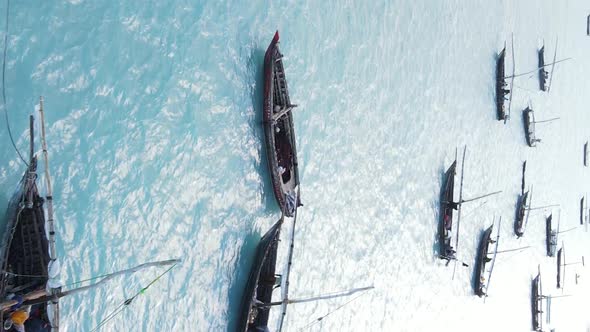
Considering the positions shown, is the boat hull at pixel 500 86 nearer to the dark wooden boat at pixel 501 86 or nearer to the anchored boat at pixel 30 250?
the dark wooden boat at pixel 501 86

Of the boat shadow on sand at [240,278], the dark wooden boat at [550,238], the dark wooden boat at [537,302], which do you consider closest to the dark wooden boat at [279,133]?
the boat shadow on sand at [240,278]

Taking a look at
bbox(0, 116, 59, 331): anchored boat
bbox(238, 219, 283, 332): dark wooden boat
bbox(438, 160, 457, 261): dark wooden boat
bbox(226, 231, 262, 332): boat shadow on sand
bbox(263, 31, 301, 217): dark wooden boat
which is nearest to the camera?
bbox(0, 116, 59, 331): anchored boat

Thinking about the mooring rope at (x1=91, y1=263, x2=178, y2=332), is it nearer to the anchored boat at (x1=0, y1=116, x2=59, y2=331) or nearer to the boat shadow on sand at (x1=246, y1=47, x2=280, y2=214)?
the anchored boat at (x1=0, y1=116, x2=59, y2=331)

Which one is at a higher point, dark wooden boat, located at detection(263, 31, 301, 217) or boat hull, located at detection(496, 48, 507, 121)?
boat hull, located at detection(496, 48, 507, 121)

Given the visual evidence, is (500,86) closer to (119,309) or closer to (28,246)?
(119,309)

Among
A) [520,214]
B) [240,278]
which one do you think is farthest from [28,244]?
[520,214]

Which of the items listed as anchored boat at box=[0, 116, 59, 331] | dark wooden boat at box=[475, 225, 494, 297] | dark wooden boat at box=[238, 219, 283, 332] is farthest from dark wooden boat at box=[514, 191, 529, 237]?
anchored boat at box=[0, 116, 59, 331]

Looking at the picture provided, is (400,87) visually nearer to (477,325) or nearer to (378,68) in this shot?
(378,68)
